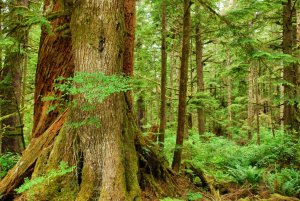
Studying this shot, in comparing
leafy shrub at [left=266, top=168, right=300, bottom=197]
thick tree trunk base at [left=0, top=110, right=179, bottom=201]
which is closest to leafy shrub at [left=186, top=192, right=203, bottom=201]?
thick tree trunk base at [left=0, top=110, right=179, bottom=201]

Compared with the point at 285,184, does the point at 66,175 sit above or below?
above

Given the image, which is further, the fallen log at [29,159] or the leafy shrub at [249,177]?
the leafy shrub at [249,177]

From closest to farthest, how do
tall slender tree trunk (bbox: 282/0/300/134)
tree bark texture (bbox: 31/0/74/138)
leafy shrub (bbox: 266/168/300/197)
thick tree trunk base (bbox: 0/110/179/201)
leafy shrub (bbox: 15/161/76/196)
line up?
leafy shrub (bbox: 15/161/76/196) → thick tree trunk base (bbox: 0/110/179/201) → tree bark texture (bbox: 31/0/74/138) → leafy shrub (bbox: 266/168/300/197) → tall slender tree trunk (bbox: 282/0/300/134)

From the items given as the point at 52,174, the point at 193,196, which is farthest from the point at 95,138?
the point at 193,196

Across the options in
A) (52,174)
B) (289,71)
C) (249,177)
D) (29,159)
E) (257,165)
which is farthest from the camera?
(289,71)

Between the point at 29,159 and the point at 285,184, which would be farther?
the point at 285,184

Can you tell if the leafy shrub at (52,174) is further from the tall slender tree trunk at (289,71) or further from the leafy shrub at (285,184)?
the tall slender tree trunk at (289,71)

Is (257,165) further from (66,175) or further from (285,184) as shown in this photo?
(66,175)

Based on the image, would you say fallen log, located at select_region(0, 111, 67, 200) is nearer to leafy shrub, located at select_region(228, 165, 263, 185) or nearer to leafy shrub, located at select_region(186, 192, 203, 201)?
leafy shrub, located at select_region(186, 192, 203, 201)

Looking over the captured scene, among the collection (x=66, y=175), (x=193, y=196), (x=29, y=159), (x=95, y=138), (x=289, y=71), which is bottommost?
(x=193, y=196)

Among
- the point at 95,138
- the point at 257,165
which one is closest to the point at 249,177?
the point at 257,165

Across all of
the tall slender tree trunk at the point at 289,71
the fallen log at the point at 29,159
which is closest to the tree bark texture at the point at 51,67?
the fallen log at the point at 29,159

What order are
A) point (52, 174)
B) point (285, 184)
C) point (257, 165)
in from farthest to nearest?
point (257, 165), point (285, 184), point (52, 174)

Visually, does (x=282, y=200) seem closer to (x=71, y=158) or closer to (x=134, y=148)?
(x=134, y=148)
